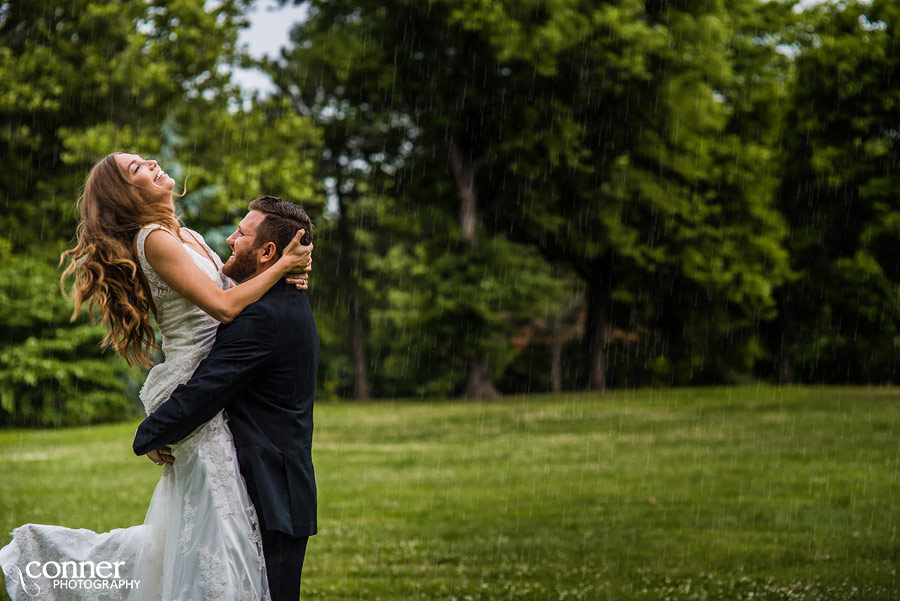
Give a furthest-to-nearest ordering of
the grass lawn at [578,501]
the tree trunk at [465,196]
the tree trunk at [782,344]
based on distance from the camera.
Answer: the tree trunk at [782,344], the tree trunk at [465,196], the grass lawn at [578,501]

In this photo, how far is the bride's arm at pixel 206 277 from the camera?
12.1 feet

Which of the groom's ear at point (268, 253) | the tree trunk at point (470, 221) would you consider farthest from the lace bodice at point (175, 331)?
the tree trunk at point (470, 221)

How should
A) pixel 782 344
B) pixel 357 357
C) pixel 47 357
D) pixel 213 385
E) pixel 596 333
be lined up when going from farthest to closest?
1. pixel 357 357
2. pixel 782 344
3. pixel 596 333
4. pixel 47 357
5. pixel 213 385

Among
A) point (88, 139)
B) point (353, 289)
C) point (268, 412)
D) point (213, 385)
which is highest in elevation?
point (88, 139)

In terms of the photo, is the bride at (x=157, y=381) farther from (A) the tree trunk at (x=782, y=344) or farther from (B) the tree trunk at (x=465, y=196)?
(A) the tree trunk at (x=782, y=344)

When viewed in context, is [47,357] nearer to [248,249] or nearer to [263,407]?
[248,249]

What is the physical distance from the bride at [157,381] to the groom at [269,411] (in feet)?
0.24

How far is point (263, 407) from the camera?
12.0ft

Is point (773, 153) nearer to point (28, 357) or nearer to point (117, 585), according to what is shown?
point (28, 357)

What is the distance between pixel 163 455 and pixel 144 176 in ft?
3.75

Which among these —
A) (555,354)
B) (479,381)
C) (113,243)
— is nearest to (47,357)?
(479,381)

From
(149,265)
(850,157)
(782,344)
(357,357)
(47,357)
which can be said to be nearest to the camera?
(149,265)

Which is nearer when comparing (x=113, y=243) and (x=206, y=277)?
(x=206, y=277)

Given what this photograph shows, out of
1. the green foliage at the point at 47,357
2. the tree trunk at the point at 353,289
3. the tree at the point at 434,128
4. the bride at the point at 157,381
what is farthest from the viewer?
the tree trunk at the point at 353,289
